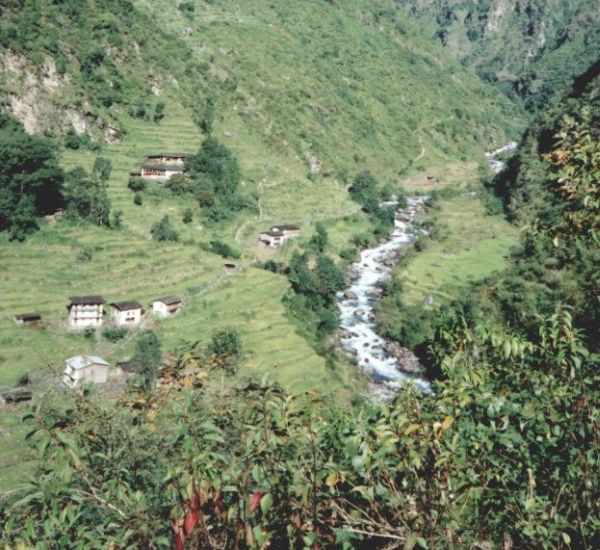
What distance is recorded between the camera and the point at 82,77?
3108 inches

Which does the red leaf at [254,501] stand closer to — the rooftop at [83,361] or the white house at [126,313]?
the rooftop at [83,361]

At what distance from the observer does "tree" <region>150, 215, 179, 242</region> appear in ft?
200

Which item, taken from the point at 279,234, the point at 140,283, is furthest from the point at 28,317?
the point at 279,234

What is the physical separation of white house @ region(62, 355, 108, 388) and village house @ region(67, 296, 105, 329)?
5.01 metres

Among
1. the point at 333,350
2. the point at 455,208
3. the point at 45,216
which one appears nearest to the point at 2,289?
the point at 45,216

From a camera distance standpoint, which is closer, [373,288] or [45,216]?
[45,216]

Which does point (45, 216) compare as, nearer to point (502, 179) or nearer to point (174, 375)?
point (174, 375)

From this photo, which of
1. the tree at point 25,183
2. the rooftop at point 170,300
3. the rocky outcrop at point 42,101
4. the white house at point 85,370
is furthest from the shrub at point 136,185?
the white house at point 85,370

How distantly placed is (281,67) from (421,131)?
36.1m

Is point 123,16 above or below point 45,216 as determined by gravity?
above

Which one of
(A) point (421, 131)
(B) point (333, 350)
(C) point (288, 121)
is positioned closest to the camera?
(B) point (333, 350)

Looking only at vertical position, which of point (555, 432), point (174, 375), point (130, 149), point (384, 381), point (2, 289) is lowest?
point (384, 381)

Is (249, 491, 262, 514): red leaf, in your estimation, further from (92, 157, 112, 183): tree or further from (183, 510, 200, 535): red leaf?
(92, 157, 112, 183): tree

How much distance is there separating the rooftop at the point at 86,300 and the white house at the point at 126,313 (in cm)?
137
